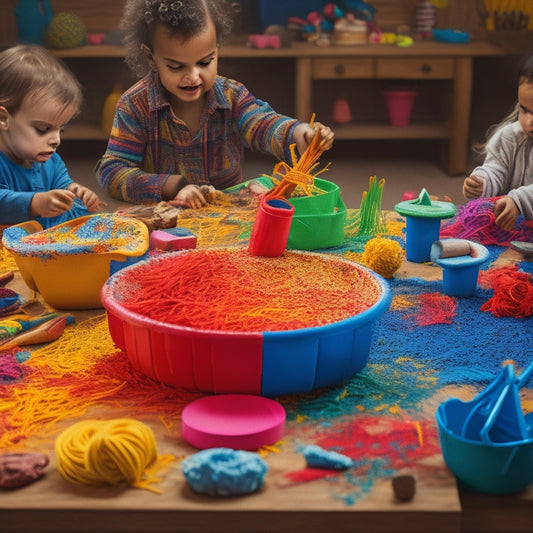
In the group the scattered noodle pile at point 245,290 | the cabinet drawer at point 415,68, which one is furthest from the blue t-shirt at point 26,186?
the cabinet drawer at point 415,68

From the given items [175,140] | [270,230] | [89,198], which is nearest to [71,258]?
[270,230]

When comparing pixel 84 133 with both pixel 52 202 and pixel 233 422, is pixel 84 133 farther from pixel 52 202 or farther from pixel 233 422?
pixel 233 422

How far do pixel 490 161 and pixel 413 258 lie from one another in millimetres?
496

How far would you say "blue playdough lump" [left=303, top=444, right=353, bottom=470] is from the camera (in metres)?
0.83

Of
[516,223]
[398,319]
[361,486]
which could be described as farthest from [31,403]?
[516,223]

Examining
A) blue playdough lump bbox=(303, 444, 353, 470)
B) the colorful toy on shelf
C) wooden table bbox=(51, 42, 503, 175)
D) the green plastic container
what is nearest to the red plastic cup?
the green plastic container

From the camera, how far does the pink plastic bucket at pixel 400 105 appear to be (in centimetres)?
370

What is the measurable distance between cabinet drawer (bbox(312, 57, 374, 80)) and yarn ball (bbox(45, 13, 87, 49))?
3.51 ft

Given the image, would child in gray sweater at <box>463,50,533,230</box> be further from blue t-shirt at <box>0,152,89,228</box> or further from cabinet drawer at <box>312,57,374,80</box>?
cabinet drawer at <box>312,57,374,80</box>

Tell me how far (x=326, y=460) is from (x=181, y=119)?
132 cm

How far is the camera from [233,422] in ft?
2.89

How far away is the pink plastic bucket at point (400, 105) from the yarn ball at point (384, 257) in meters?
2.44

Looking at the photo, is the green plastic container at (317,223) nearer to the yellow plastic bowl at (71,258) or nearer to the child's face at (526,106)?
the yellow plastic bowl at (71,258)

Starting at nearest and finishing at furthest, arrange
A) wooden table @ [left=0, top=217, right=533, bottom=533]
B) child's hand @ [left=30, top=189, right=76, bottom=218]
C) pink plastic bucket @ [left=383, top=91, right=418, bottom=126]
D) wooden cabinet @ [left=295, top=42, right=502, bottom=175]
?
wooden table @ [left=0, top=217, right=533, bottom=533]
child's hand @ [left=30, top=189, right=76, bottom=218]
wooden cabinet @ [left=295, top=42, right=502, bottom=175]
pink plastic bucket @ [left=383, top=91, right=418, bottom=126]
